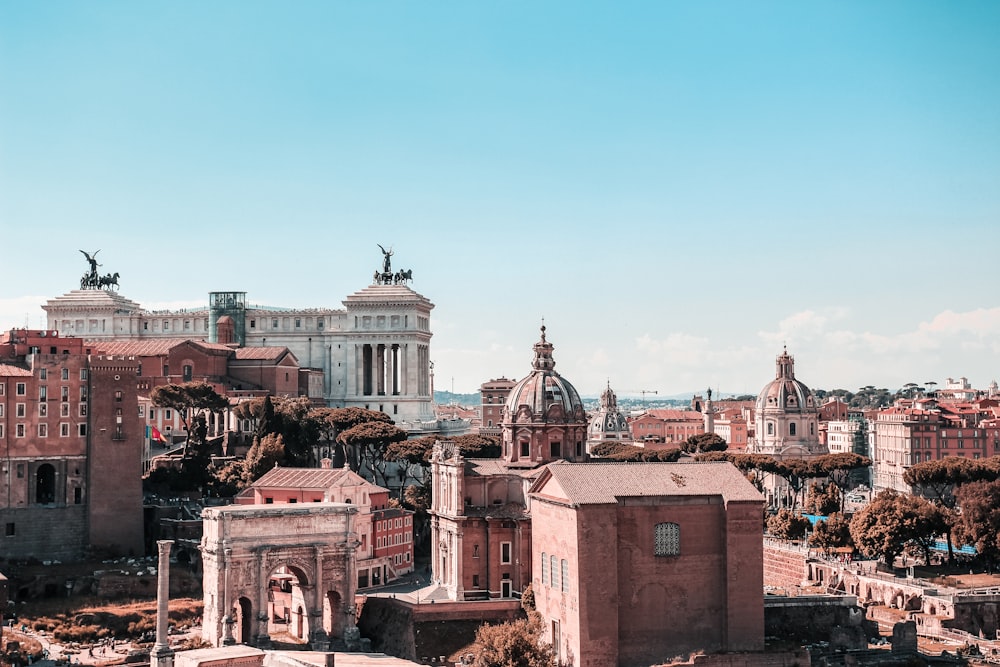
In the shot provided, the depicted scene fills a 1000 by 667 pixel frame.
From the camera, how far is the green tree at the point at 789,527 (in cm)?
8500

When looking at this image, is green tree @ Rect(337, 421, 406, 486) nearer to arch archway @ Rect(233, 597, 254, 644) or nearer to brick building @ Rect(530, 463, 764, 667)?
arch archway @ Rect(233, 597, 254, 644)

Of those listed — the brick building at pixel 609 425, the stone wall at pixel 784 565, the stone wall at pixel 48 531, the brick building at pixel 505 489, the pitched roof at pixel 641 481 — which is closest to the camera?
the pitched roof at pixel 641 481

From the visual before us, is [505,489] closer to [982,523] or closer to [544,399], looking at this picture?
[544,399]

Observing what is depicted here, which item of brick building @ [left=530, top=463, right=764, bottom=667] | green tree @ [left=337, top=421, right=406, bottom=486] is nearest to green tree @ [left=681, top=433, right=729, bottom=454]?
green tree @ [left=337, top=421, right=406, bottom=486]

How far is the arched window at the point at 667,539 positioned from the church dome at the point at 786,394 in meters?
72.6

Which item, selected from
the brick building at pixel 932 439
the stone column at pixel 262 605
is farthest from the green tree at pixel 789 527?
the brick building at pixel 932 439

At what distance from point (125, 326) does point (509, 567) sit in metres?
62.8

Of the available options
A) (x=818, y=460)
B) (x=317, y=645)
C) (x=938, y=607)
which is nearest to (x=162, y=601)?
(x=317, y=645)

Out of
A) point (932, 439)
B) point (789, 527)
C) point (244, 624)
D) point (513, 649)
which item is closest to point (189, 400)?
point (244, 624)

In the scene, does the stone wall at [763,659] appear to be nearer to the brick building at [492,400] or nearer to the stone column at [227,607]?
the stone column at [227,607]

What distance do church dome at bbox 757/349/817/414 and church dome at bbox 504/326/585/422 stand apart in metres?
61.1

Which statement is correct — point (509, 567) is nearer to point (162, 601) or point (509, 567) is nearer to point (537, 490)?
point (537, 490)

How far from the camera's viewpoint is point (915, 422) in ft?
408

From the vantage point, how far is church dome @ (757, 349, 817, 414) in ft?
426
